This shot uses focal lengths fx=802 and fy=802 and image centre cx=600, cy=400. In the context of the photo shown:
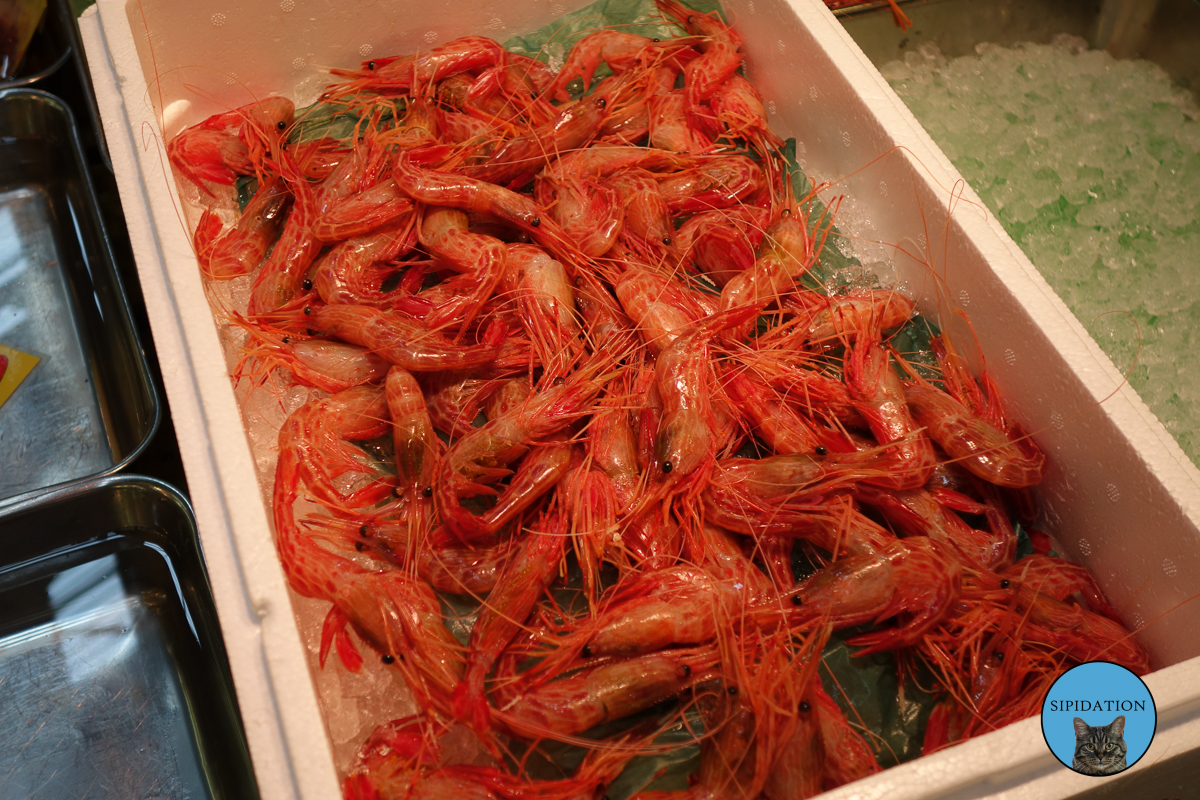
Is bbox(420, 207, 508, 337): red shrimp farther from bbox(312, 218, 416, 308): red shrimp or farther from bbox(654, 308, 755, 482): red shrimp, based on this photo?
bbox(654, 308, 755, 482): red shrimp

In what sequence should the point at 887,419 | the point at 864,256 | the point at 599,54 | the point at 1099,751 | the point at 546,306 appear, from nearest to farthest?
the point at 1099,751 < the point at 887,419 < the point at 546,306 < the point at 864,256 < the point at 599,54

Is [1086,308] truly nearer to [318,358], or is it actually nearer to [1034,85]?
[1034,85]

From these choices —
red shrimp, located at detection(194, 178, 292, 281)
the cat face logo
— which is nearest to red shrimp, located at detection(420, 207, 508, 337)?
red shrimp, located at detection(194, 178, 292, 281)

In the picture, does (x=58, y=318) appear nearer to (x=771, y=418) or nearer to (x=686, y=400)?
(x=686, y=400)

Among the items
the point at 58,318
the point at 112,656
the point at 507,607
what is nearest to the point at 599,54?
the point at 507,607

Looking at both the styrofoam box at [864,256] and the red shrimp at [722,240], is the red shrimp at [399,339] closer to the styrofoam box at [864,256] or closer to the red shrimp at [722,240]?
the styrofoam box at [864,256]
